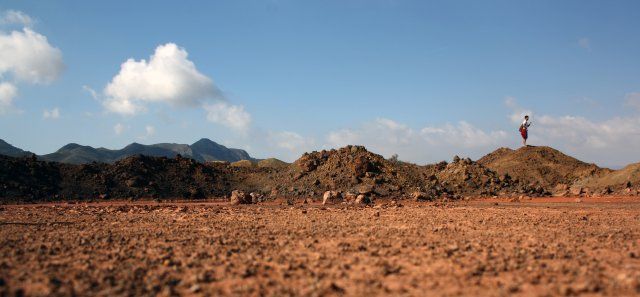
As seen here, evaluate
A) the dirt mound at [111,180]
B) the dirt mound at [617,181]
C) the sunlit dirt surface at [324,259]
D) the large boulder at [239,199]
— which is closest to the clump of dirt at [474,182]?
the dirt mound at [617,181]

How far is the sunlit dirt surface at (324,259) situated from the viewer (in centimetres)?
624

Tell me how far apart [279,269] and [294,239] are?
3.26 meters

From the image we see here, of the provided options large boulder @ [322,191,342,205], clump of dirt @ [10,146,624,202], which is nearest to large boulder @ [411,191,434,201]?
clump of dirt @ [10,146,624,202]

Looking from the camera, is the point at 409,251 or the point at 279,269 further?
the point at 409,251

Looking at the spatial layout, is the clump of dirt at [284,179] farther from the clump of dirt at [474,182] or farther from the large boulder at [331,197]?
the large boulder at [331,197]

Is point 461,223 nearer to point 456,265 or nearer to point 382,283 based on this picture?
point 456,265

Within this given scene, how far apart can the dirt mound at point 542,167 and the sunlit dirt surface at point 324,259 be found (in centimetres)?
2525

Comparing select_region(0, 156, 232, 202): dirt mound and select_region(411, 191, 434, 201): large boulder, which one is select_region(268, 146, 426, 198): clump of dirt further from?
select_region(0, 156, 232, 202): dirt mound

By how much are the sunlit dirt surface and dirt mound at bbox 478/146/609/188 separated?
25.3 meters

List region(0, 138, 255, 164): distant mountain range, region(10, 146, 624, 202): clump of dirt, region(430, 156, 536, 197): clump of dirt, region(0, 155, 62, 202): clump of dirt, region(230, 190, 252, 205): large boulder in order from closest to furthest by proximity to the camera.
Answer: region(230, 190, 252, 205): large boulder, region(0, 155, 62, 202): clump of dirt, region(10, 146, 624, 202): clump of dirt, region(430, 156, 536, 197): clump of dirt, region(0, 138, 255, 164): distant mountain range

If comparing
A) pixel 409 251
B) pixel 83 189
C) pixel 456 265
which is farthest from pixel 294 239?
pixel 83 189

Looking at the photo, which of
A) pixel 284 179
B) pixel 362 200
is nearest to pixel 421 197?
pixel 362 200

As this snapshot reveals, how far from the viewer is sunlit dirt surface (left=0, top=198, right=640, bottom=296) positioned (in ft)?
20.5

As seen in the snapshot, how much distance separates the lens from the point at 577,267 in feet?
24.4
